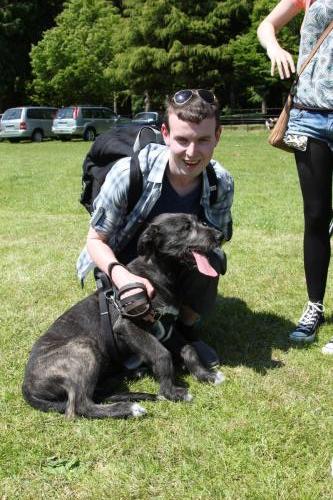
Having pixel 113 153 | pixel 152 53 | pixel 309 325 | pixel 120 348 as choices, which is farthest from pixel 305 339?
pixel 152 53

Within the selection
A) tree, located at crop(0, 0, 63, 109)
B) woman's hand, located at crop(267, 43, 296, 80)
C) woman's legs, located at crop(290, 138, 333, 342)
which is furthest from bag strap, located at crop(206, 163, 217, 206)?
tree, located at crop(0, 0, 63, 109)

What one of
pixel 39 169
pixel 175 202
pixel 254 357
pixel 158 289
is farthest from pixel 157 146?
pixel 39 169

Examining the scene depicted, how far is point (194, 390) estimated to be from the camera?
3.78 m

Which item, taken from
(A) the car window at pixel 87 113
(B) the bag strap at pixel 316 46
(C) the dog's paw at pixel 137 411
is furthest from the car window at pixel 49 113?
(C) the dog's paw at pixel 137 411

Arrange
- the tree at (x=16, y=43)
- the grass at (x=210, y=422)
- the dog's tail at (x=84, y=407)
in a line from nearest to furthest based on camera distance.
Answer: the grass at (x=210, y=422)
the dog's tail at (x=84, y=407)
the tree at (x=16, y=43)

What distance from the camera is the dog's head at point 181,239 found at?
3.79 meters

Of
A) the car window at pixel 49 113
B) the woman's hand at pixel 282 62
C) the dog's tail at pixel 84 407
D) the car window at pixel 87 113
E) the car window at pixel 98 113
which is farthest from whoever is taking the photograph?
the car window at pixel 49 113

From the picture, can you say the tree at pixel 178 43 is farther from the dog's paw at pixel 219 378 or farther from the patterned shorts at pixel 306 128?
the dog's paw at pixel 219 378

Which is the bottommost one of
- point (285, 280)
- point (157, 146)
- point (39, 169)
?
point (39, 169)

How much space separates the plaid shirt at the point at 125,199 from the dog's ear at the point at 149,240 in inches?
8.4

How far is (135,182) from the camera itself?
385 centimetres

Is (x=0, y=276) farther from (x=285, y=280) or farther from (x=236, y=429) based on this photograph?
(x=236, y=429)

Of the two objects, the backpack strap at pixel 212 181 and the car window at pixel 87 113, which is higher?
the backpack strap at pixel 212 181

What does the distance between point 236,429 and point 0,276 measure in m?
3.89
